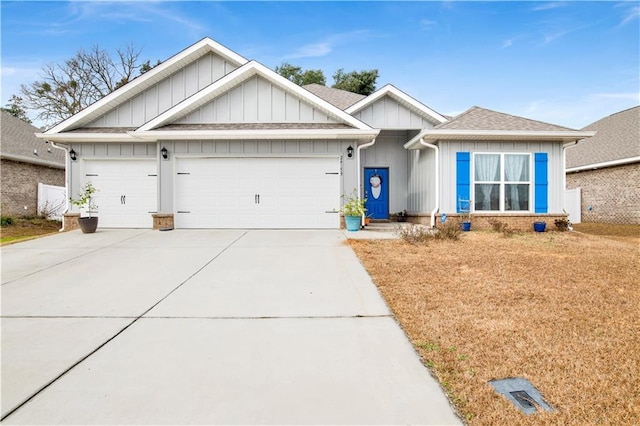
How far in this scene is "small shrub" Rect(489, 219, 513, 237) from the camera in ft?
31.4

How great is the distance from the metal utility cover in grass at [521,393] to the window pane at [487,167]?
9.65 m

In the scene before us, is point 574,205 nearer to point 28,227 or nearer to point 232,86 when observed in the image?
point 232,86

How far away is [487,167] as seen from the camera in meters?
10.8

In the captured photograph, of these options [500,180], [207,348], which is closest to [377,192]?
[500,180]

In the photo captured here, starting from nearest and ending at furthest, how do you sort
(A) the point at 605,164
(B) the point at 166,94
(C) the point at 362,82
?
(B) the point at 166,94
(A) the point at 605,164
(C) the point at 362,82

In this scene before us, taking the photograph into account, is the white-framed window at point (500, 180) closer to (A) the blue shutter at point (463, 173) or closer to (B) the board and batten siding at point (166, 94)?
(A) the blue shutter at point (463, 173)

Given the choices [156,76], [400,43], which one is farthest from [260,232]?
[400,43]

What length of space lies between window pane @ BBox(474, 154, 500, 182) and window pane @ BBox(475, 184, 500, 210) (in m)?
0.23

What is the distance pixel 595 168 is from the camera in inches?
590

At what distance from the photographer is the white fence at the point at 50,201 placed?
15188 mm

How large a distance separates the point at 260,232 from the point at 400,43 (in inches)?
473

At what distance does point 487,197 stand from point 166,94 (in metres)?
11.5

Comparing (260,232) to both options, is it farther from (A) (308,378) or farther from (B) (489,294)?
(A) (308,378)

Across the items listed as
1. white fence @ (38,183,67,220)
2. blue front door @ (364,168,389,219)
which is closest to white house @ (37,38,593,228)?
blue front door @ (364,168,389,219)
